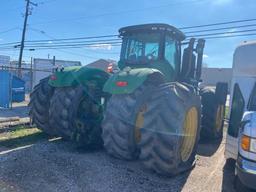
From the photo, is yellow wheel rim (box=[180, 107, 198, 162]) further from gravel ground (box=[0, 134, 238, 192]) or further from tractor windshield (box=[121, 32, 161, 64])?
tractor windshield (box=[121, 32, 161, 64])

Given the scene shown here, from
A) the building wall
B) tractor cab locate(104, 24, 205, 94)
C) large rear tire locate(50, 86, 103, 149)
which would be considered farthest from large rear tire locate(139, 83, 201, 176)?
the building wall

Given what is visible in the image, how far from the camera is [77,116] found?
6832 mm

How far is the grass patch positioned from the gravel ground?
2.39ft

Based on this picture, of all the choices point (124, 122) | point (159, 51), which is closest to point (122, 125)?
point (124, 122)

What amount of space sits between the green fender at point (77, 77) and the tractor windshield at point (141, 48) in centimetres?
73

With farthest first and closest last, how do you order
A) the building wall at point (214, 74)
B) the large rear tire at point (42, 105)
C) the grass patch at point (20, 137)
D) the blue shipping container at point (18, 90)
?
the building wall at point (214, 74)
the blue shipping container at point (18, 90)
the large rear tire at point (42, 105)
the grass patch at point (20, 137)

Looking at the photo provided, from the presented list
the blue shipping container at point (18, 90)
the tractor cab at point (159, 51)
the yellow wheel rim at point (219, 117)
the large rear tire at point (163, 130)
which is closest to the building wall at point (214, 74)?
the blue shipping container at point (18, 90)

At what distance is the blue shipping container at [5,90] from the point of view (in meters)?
16.1

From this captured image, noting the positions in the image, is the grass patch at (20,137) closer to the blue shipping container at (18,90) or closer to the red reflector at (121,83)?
the red reflector at (121,83)

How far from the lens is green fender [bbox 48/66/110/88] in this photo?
A: 7.07m

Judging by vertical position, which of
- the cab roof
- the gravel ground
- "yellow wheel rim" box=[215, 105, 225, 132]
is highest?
the cab roof

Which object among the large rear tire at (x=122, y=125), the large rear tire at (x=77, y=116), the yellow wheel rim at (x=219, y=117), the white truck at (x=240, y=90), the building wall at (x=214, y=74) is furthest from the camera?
the building wall at (x=214, y=74)

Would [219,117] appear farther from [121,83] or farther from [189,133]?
[121,83]

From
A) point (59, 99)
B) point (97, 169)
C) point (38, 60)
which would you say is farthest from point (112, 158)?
point (38, 60)
